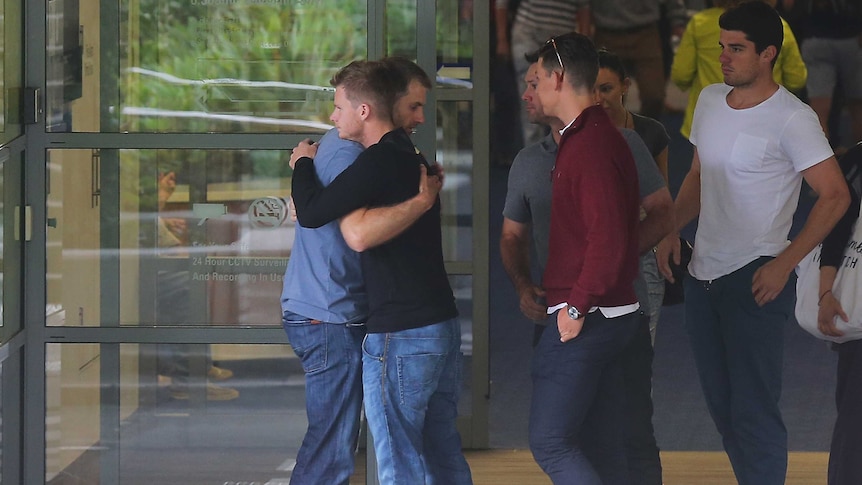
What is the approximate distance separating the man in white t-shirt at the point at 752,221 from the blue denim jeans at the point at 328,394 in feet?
3.97

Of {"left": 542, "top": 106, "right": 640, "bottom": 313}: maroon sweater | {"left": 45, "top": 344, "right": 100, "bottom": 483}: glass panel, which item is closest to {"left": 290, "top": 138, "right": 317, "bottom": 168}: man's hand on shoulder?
{"left": 542, "top": 106, "right": 640, "bottom": 313}: maroon sweater

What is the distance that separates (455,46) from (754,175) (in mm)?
1937

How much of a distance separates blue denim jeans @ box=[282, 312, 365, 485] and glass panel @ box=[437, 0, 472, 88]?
7.20ft

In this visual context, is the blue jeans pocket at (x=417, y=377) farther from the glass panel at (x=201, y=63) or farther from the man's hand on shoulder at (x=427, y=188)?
the glass panel at (x=201, y=63)

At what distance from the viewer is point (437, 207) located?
3.75m

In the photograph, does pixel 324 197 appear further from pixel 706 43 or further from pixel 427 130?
pixel 706 43

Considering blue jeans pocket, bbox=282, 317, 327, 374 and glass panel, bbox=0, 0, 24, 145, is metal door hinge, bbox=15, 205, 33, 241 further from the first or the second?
blue jeans pocket, bbox=282, 317, 327, 374

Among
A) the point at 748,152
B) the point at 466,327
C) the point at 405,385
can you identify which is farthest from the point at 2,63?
the point at 466,327

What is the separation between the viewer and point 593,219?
3.52 metres

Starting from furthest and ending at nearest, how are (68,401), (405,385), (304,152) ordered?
(68,401)
(304,152)
(405,385)

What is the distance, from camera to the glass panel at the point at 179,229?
4.35m

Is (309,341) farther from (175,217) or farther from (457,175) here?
(457,175)

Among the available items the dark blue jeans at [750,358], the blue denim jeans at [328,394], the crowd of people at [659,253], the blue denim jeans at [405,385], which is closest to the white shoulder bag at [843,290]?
the crowd of people at [659,253]

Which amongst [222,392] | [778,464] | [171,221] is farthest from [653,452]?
[171,221]
